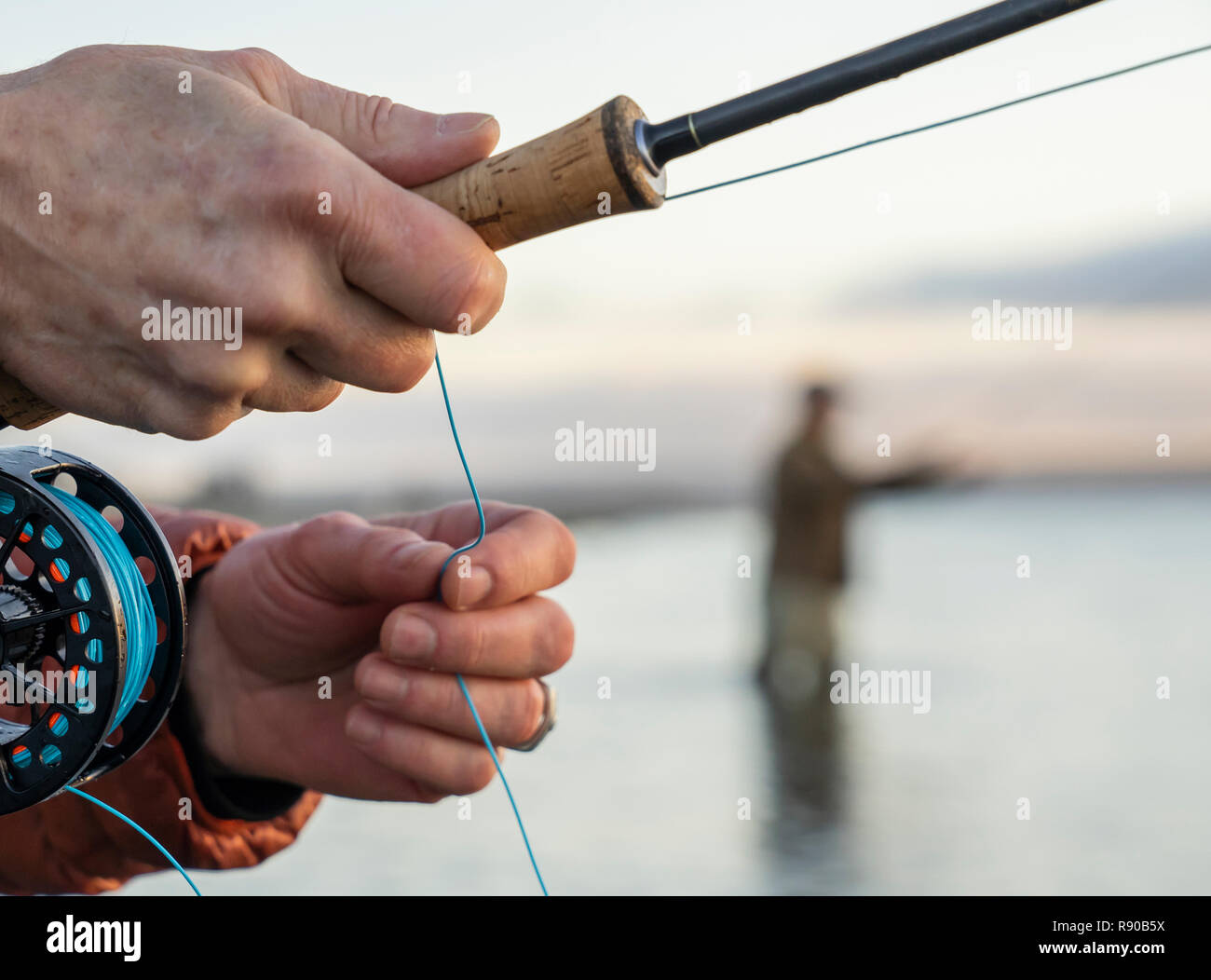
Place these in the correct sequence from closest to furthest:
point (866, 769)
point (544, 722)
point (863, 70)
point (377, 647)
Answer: point (863, 70) < point (544, 722) < point (377, 647) < point (866, 769)

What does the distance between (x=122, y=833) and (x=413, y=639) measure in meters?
0.53

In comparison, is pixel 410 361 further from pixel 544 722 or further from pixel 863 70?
pixel 544 722

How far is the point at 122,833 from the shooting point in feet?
4.61

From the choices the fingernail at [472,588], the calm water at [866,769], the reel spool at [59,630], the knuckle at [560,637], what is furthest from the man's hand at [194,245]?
the calm water at [866,769]

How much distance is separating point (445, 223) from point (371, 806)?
154 inches

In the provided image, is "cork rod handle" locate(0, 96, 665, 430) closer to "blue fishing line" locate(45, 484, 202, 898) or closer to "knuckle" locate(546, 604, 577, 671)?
"blue fishing line" locate(45, 484, 202, 898)

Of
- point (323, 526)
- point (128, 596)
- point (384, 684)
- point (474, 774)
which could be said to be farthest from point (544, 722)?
point (128, 596)

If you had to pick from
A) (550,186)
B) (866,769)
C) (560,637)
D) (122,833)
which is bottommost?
(866,769)

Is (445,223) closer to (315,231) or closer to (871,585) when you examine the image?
(315,231)

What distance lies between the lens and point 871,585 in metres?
9.84

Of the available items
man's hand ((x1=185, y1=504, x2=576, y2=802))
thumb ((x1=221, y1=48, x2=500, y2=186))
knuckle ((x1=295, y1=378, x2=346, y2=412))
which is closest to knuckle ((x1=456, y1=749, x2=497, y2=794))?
man's hand ((x1=185, y1=504, x2=576, y2=802))

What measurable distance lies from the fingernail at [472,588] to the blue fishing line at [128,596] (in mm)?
314

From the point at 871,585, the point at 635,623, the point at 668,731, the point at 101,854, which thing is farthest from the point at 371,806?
the point at 871,585
